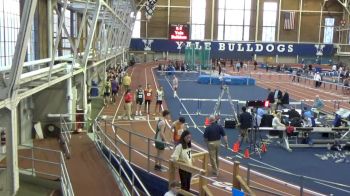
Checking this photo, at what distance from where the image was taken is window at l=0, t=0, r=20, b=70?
15.1 meters

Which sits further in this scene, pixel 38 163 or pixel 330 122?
pixel 330 122

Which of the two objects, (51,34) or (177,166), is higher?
(51,34)

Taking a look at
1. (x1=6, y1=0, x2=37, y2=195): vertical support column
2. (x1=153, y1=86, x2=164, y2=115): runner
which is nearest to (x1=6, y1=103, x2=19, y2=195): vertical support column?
(x1=6, y1=0, x2=37, y2=195): vertical support column

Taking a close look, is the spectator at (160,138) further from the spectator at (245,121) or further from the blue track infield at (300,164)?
the spectator at (245,121)

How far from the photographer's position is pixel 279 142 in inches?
763

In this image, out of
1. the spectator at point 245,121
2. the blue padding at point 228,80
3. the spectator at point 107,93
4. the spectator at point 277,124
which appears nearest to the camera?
the spectator at point 245,121

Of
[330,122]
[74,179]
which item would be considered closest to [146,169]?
[74,179]

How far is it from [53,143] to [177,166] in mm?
10842

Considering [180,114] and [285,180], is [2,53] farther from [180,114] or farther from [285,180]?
[180,114]

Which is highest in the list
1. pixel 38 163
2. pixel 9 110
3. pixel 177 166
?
pixel 9 110

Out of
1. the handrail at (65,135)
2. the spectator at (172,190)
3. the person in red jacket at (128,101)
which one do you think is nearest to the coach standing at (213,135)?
the spectator at (172,190)

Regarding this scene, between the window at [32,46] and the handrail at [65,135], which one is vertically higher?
the window at [32,46]

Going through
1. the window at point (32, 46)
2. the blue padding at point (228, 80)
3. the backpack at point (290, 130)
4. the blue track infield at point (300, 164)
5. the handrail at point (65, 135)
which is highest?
the window at point (32, 46)

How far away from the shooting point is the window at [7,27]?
15.1m
